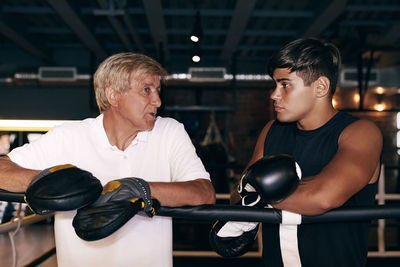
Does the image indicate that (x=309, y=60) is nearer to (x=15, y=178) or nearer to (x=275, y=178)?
Answer: (x=275, y=178)

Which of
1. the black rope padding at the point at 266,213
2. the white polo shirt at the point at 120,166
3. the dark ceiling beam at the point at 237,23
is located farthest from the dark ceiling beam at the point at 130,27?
the black rope padding at the point at 266,213

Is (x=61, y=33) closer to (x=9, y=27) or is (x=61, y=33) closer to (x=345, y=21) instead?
(x=9, y=27)

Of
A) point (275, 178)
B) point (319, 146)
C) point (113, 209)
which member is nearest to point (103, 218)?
point (113, 209)

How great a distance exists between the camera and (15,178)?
1017 mm

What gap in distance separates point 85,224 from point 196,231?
4.26 metres

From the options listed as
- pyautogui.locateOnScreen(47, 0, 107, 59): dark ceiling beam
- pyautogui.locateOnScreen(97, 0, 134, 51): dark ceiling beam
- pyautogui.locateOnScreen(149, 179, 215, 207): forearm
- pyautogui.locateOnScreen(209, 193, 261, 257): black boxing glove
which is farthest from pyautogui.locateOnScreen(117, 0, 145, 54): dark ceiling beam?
pyautogui.locateOnScreen(209, 193, 261, 257): black boxing glove

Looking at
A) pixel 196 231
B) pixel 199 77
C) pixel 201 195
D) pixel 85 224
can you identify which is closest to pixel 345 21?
pixel 199 77

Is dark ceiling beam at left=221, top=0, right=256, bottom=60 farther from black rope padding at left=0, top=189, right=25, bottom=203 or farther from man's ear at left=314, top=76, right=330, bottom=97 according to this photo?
black rope padding at left=0, top=189, right=25, bottom=203

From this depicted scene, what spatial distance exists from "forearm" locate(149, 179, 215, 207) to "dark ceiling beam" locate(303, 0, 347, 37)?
3.31 meters

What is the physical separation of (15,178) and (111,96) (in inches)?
19.1

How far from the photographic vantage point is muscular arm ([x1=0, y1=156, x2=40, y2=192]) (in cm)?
100

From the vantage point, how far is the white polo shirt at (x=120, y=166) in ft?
3.83

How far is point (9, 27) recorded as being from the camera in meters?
4.34

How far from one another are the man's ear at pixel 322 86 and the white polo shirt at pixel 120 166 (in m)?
0.50
